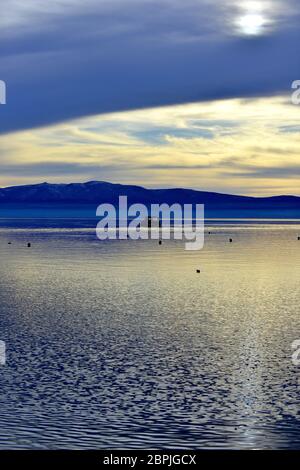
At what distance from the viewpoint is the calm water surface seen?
100ft

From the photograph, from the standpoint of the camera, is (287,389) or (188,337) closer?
(287,389)

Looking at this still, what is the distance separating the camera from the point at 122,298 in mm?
72750

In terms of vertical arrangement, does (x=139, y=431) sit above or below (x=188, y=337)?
below

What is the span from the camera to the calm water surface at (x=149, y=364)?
100ft

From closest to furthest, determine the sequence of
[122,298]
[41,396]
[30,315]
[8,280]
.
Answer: [41,396]
[30,315]
[122,298]
[8,280]

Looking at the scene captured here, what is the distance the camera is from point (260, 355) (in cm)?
4584

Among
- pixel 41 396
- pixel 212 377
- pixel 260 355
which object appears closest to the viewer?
pixel 41 396

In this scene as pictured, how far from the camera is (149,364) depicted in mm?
42625

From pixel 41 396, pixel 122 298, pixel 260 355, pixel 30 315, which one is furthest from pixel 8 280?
pixel 41 396
